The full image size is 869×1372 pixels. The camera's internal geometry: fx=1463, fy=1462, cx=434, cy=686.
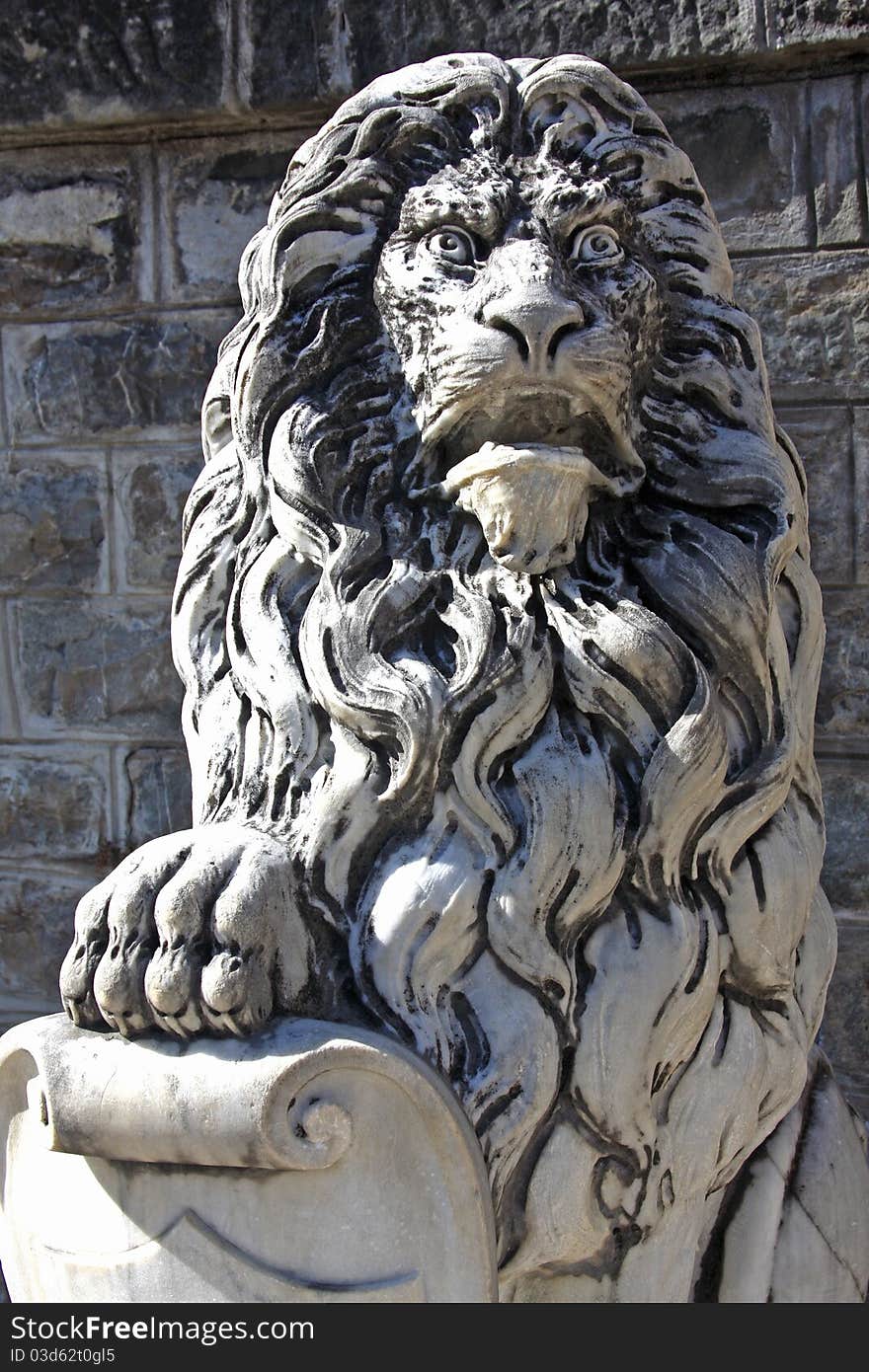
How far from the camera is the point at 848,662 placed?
260cm

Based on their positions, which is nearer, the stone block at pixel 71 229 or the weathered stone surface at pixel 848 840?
the weathered stone surface at pixel 848 840

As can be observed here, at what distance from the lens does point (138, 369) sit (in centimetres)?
288

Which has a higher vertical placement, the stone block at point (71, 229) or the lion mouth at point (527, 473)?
the stone block at point (71, 229)

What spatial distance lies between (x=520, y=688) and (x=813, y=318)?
1.51 meters

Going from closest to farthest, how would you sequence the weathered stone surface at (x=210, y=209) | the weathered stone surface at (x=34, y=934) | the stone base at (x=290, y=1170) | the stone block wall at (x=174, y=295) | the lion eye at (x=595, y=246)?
1. the stone base at (x=290, y=1170)
2. the lion eye at (x=595, y=246)
3. the stone block wall at (x=174, y=295)
4. the weathered stone surface at (x=210, y=209)
5. the weathered stone surface at (x=34, y=934)

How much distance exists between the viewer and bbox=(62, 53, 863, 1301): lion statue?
1.31m

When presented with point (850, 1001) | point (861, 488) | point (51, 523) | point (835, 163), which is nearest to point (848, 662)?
point (861, 488)

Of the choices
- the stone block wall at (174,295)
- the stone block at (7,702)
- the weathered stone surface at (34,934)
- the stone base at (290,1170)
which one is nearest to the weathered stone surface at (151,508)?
the stone block wall at (174,295)

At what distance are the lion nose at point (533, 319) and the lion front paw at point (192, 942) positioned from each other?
20.4 inches

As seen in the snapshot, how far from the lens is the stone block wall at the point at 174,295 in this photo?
2.59 metres

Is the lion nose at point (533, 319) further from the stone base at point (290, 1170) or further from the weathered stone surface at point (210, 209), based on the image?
the weathered stone surface at point (210, 209)

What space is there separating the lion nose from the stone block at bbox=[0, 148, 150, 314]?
1.70 metres

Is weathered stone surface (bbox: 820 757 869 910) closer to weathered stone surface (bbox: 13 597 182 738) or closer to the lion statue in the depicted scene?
the lion statue

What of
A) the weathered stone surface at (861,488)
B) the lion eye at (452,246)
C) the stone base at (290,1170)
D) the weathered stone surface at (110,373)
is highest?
the lion eye at (452,246)
